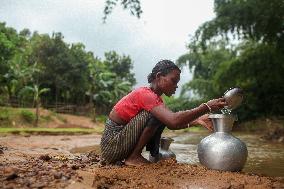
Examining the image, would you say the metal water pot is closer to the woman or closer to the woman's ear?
the woman

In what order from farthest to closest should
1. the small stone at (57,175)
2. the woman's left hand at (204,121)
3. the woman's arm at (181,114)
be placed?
the woman's left hand at (204,121) → the woman's arm at (181,114) → the small stone at (57,175)

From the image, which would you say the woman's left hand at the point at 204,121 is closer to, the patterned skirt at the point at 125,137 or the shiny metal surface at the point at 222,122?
the shiny metal surface at the point at 222,122

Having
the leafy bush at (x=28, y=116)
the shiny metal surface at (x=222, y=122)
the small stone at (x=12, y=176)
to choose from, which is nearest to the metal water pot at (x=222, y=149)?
the shiny metal surface at (x=222, y=122)

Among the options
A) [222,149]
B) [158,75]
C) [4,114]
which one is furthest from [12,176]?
[4,114]

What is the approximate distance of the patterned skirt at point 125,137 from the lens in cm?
398

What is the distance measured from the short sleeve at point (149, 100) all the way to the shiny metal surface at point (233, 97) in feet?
2.11

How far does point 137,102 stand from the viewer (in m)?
4.08

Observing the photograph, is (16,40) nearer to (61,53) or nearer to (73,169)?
(61,53)

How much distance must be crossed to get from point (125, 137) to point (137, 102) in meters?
0.37

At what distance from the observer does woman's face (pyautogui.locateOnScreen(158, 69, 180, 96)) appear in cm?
419

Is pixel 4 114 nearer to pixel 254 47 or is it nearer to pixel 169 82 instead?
pixel 254 47

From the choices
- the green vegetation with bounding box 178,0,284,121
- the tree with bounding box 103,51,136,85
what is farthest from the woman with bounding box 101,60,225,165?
the tree with bounding box 103,51,136,85

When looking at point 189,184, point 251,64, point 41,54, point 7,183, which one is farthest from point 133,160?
point 41,54

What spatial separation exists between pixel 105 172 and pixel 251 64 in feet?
68.1
